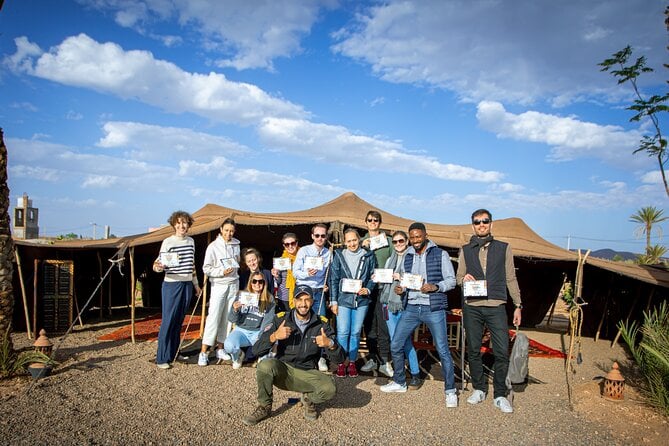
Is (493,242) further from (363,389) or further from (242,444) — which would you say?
(242,444)

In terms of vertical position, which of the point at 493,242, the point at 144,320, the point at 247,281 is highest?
the point at 493,242

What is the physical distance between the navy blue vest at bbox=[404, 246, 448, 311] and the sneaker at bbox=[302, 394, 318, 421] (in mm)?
1460

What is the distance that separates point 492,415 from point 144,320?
7.62m

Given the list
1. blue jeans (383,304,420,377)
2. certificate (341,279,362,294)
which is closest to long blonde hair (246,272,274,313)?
certificate (341,279,362,294)

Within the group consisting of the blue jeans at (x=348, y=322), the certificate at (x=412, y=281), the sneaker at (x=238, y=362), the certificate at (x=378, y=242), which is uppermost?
the certificate at (x=378, y=242)

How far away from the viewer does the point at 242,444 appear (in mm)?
3572

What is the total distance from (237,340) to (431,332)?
2398 millimetres

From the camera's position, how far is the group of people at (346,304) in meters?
4.11

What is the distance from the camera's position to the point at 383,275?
5.10m

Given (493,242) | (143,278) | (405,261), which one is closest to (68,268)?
(143,278)

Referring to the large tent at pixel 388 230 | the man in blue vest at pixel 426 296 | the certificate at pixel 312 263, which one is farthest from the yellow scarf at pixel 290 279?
the man in blue vest at pixel 426 296

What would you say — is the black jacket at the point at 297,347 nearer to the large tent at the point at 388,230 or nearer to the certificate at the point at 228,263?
the certificate at the point at 228,263

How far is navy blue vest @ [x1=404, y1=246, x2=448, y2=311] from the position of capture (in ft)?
15.1

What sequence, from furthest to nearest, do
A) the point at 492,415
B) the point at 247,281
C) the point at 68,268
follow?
the point at 68,268 → the point at 247,281 → the point at 492,415
